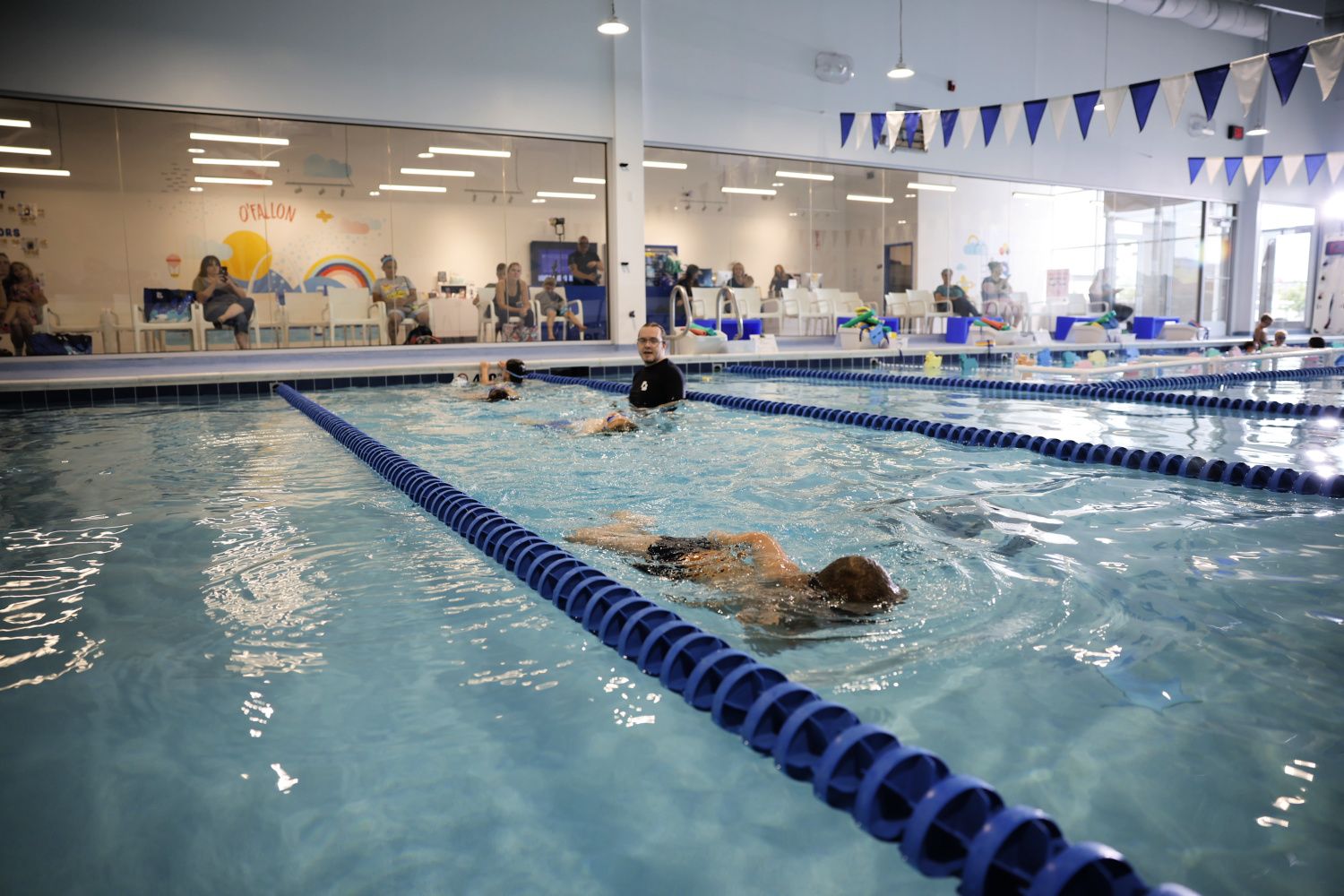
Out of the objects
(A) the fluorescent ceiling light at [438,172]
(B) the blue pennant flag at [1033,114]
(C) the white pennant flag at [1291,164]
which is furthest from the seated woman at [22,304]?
(C) the white pennant flag at [1291,164]

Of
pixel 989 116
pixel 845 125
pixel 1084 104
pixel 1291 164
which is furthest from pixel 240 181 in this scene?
pixel 1291 164

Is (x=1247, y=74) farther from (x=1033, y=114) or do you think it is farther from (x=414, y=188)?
(x=414, y=188)

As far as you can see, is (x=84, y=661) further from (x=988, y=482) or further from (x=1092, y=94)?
(x=1092, y=94)

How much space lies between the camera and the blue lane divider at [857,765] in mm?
1168

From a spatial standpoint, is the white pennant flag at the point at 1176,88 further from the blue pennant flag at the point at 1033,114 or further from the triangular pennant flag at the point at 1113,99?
the blue pennant flag at the point at 1033,114

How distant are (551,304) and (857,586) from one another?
11074 mm

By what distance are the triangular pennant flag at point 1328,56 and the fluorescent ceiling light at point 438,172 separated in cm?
946

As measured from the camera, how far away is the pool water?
1525 millimetres

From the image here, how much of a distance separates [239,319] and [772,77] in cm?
838

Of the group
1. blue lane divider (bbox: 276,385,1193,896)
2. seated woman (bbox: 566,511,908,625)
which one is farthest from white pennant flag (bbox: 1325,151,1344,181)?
blue lane divider (bbox: 276,385,1193,896)

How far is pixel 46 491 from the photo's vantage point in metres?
4.57

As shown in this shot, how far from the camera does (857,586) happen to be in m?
2.56

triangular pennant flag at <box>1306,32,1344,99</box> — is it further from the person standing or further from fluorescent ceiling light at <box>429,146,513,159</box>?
fluorescent ceiling light at <box>429,146,513,159</box>

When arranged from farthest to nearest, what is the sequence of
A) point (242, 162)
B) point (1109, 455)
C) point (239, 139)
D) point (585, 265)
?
point (585, 265), point (242, 162), point (239, 139), point (1109, 455)
